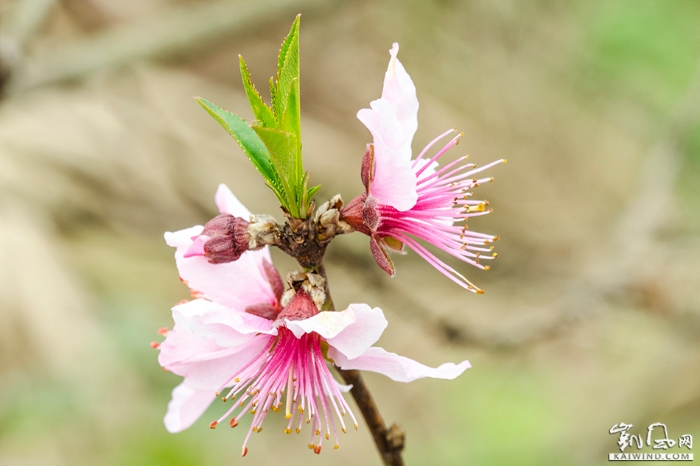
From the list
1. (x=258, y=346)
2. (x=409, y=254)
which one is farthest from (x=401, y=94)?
(x=409, y=254)

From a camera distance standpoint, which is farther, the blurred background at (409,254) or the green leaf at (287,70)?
the blurred background at (409,254)

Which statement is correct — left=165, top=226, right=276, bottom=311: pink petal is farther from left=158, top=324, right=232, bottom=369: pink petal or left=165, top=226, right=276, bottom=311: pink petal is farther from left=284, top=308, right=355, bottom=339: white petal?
left=284, top=308, right=355, bottom=339: white petal

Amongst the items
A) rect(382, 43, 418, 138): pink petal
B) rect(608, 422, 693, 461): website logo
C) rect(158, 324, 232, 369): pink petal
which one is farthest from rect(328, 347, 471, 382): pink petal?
rect(608, 422, 693, 461): website logo

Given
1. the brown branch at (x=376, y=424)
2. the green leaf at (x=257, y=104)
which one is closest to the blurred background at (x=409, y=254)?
the brown branch at (x=376, y=424)

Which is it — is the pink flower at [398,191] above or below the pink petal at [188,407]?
above

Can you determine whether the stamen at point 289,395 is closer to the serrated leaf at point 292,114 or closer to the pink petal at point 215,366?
the pink petal at point 215,366

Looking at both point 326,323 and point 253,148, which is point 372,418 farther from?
point 253,148

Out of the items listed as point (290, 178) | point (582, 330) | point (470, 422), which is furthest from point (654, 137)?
point (290, 178)
